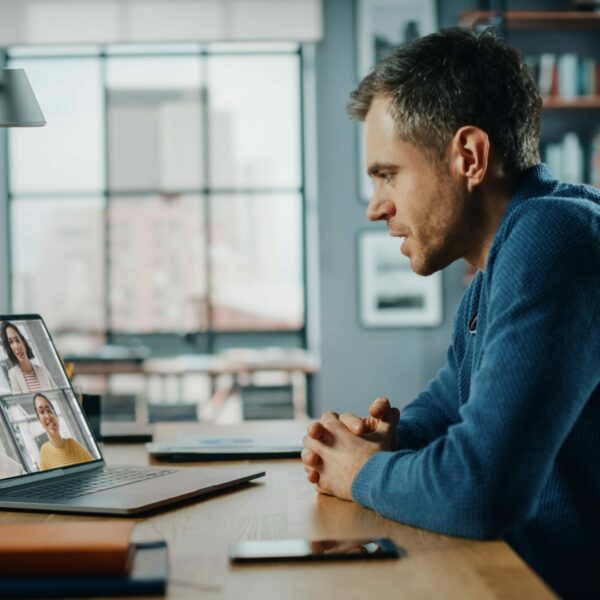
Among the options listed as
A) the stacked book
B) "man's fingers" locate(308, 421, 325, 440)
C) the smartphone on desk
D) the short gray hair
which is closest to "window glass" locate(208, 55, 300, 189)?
the short gray hair

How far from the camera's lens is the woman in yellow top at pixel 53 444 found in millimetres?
1334

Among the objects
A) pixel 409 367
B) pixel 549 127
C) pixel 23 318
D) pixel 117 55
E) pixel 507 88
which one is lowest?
pixel 409 367

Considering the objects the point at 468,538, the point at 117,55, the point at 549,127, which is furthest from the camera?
the point at 117,55

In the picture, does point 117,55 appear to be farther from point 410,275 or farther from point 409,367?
point 409,367

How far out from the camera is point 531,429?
3.26 ft

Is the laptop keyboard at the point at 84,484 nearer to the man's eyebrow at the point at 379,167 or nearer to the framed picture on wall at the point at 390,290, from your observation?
the man's eyebrow at the point at 379,167

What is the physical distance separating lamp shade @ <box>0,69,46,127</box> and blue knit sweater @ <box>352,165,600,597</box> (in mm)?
1053

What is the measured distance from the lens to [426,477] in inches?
40.3

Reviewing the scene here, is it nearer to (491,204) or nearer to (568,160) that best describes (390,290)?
(568,160)

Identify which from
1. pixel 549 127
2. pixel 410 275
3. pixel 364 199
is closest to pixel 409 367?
pixel 410 275

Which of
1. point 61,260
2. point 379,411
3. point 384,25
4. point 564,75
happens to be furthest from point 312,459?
point 61,260

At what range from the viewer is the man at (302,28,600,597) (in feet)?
3.27

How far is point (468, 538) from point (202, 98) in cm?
514

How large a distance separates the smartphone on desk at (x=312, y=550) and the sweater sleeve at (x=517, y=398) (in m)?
0.09
